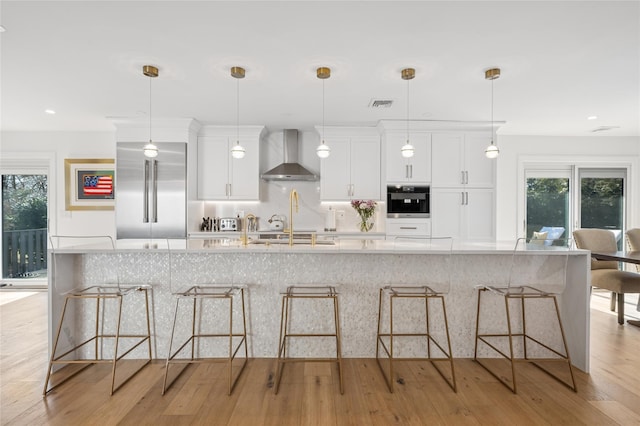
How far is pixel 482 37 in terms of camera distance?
7.89ft

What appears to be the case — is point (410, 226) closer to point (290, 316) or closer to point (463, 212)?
point (463, 212)

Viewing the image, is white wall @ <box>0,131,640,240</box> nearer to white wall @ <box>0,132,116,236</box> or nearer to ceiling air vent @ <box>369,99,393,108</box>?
white wall @ <box>0,132,116,236</box>

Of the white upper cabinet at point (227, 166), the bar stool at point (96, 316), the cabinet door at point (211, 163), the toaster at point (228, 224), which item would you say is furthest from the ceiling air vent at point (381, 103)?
the bar stool at point (96, 316)

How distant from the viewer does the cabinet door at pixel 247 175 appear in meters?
4.95

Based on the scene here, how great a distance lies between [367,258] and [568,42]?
7.01ft

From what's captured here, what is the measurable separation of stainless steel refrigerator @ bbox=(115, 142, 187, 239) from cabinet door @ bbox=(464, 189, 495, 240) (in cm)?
388

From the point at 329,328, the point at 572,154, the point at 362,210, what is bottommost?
the point at 329,328

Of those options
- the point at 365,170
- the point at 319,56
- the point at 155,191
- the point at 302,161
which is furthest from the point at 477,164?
the point at 155,191

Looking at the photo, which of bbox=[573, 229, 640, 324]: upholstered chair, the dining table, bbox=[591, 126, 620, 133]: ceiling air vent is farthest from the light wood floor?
bbox=[591, 126, 620, 133]: ceiling air vent

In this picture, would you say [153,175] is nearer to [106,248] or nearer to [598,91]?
[106,248]

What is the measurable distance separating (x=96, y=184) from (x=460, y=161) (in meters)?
5.38

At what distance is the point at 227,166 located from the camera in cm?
494

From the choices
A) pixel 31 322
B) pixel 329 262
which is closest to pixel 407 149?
pixel 329 262

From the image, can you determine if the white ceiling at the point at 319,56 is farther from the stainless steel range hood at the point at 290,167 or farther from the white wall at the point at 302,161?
the white wall at the point at 302,161
